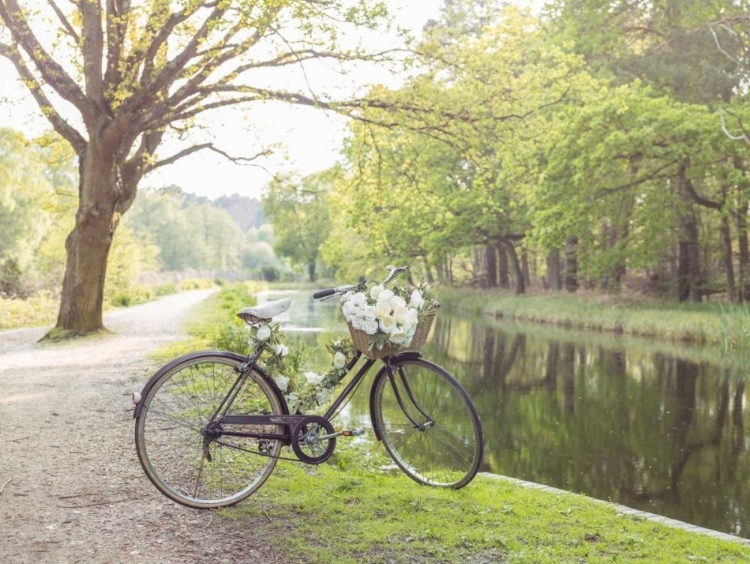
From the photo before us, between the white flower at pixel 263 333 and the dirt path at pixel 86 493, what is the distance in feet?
3.17

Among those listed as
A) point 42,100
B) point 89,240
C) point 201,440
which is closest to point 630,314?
point 89,240

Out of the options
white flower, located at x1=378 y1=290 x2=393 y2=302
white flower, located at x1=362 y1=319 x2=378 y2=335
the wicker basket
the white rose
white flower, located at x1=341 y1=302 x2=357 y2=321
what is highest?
white flower, located at x1=378 y1=290 x2=393 y2=302

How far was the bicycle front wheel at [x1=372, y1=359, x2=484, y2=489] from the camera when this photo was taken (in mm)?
4152

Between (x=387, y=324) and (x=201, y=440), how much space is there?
1.25 m

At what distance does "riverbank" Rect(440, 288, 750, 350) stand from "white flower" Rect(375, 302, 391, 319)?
13061mm

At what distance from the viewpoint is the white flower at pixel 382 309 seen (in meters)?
4.01

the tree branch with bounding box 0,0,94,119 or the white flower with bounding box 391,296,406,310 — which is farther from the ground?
the tree branch with bounding box 0,0,94,119

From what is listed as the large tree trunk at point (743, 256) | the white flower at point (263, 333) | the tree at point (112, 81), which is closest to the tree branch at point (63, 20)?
the tree at point (112, 81)

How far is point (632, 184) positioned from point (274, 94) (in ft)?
45.3

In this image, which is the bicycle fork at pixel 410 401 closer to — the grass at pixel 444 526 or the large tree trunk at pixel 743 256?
the grass at pixel 444 526

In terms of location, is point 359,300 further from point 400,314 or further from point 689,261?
point 689,261

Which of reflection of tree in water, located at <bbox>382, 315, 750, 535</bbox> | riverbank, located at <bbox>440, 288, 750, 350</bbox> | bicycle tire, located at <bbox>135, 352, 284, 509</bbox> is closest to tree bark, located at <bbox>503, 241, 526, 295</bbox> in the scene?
riverbank, located at <bbox>440, 288, 750, 350</bbox>

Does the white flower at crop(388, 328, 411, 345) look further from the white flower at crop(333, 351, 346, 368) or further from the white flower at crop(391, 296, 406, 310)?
the white flower at crop(333, 351, 346, 368)

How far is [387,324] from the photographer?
402cm
